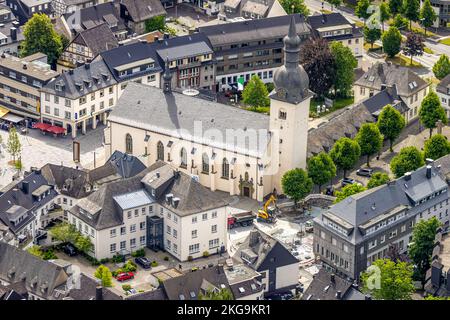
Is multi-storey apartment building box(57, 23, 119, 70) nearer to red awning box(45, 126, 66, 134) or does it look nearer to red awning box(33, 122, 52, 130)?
red awning box(33, 122, 52, 130)

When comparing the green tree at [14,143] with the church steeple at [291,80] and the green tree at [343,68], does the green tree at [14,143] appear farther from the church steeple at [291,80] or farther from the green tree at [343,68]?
the green tree at [343,68]

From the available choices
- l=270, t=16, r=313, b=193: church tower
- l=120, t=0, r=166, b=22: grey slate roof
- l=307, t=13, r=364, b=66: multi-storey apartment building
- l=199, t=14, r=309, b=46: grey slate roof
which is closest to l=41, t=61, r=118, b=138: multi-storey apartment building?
l=199, t=14, r=309, b=46: grey slate roof

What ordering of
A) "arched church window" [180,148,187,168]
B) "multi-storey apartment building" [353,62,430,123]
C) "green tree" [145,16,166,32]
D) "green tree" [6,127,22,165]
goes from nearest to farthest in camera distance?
"arched church window" [180,148,187,168] → "green tree" [6,127,22,165] → "multi-storey apartment building" [353,62,430,123] → "green tree" [145,16,166,32]

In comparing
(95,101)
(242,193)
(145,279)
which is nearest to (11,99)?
(95,101)

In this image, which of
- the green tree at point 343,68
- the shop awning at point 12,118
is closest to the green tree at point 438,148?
the green tree at point 343,68

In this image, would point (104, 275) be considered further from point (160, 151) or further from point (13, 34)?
point (13, 34)
